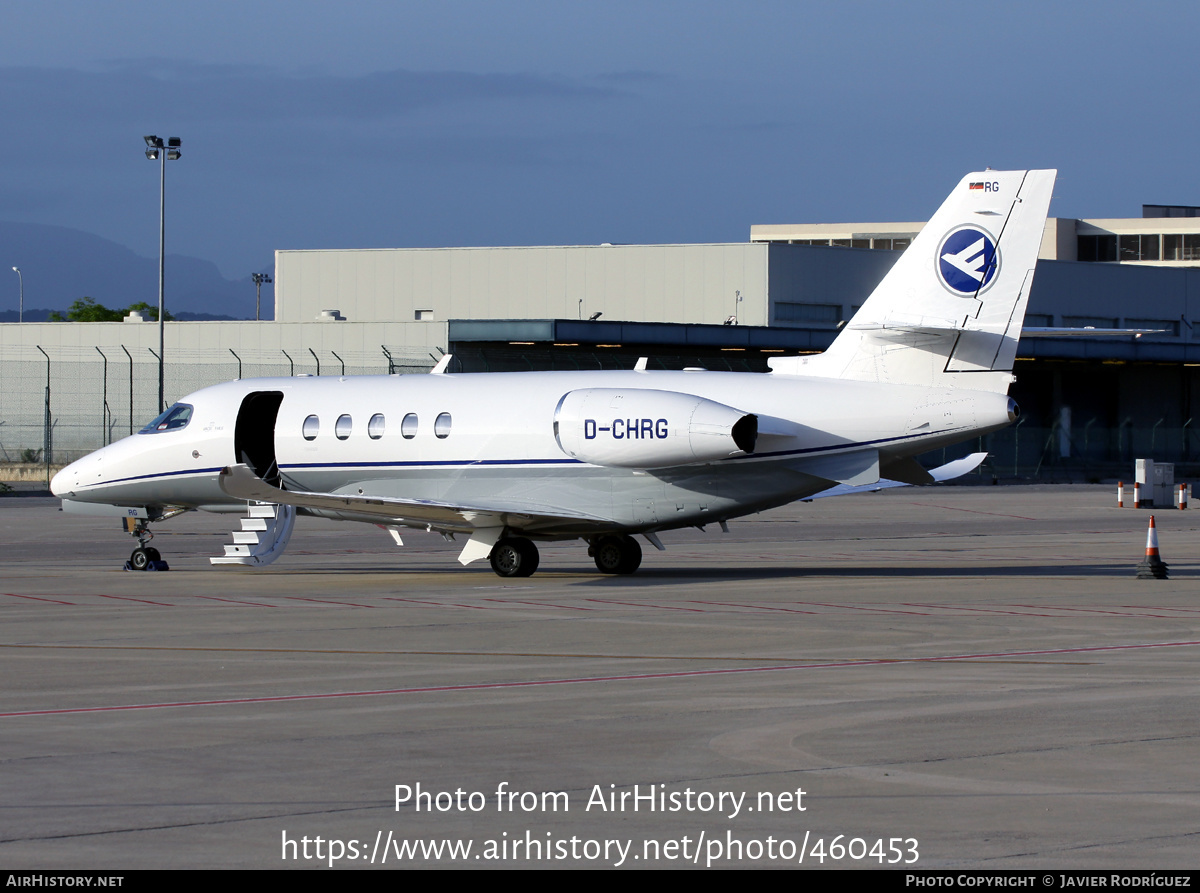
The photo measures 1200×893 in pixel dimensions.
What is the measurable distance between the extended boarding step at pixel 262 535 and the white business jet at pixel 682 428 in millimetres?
33

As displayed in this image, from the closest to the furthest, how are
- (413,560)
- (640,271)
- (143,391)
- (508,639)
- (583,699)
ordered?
1. (583,699)
2. (508,639)
3. (413,560)
4. (143,391)
5. (640,271)

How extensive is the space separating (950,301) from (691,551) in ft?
32.6

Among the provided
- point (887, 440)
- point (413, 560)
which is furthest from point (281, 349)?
point (887, 440)

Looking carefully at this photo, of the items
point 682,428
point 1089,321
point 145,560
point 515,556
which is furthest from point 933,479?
point 1089,321

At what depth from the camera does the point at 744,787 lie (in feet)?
28.4

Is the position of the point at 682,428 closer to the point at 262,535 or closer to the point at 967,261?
the point at 967,261

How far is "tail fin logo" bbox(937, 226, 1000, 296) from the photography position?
21797 mm

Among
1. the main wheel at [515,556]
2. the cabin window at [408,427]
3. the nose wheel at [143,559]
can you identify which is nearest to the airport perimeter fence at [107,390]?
the nose wheel at [143,559]

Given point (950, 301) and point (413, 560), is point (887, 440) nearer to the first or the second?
point (950, 301)

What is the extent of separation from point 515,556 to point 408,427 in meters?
2.77

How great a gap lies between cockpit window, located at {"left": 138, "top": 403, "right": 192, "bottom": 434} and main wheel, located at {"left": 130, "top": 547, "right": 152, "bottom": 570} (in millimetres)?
2115

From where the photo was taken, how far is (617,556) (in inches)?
962

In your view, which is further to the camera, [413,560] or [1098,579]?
[413,560]

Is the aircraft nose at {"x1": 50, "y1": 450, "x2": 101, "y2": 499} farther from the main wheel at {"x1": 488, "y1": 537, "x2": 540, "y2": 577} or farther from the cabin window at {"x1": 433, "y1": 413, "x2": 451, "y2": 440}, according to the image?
the main wheel at {"x1": 488, "y1": 537, "x2": 540, "y2": 577}
